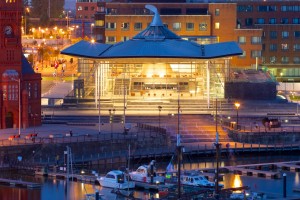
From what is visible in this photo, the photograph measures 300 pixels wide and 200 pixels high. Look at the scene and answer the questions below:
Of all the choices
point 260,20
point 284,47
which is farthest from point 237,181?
point 284,47

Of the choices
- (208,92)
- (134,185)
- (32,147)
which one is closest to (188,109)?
(208,92)

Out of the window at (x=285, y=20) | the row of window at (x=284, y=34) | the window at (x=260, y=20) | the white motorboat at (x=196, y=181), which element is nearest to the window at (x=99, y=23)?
the window at (x=260, y=20)

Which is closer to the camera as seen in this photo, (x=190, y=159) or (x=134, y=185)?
(x=134, y=185)

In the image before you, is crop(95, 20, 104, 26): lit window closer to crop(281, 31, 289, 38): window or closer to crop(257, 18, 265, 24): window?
crop(257, 18, 265, 24): window

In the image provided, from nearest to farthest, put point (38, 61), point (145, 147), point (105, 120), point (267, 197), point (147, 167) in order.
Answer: point (267, 197), point (147, 167), point (145, 147), point (105, 120), point (38, 61)

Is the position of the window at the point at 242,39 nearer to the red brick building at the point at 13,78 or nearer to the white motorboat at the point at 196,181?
the red brick building at the point at 13,78

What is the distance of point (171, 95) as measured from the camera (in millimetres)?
132375

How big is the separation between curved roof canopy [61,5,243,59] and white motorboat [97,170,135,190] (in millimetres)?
40886

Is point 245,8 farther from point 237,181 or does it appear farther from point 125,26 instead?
point 237,181

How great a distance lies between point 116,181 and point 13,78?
2196cm

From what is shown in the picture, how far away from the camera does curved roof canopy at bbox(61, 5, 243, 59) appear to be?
13012 centimetres

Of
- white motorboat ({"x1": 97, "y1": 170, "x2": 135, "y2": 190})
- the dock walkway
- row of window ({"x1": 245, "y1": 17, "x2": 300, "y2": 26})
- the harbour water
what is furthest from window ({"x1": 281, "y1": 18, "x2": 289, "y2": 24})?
the dock walkway

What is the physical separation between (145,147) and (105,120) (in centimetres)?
1068

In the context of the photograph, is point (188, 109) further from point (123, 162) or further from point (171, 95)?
point (123, 162)
